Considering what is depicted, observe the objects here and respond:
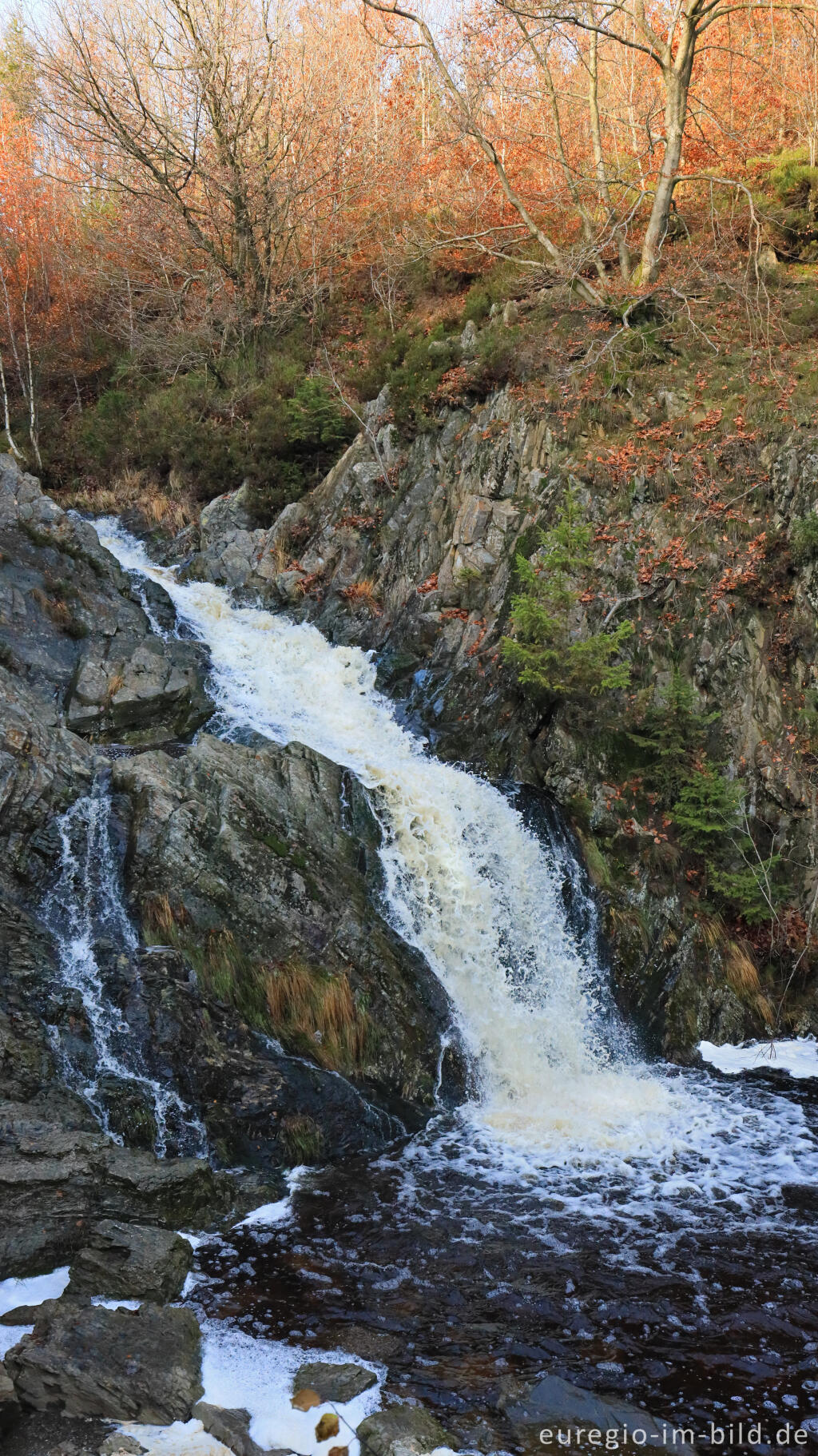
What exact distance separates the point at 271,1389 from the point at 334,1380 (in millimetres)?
325

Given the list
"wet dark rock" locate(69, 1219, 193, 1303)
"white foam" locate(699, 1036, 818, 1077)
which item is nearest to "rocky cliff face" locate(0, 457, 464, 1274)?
"wet dark rock" locate(69, 1219, 193, 1303)

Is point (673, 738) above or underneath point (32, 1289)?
above

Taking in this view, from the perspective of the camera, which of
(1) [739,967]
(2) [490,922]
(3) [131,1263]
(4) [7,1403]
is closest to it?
(4) [7,1403]

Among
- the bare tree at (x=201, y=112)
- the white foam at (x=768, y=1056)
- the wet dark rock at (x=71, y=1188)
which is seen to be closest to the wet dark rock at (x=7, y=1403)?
the wet dark rock at (x=71, y=1188)

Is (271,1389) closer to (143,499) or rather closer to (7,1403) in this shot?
(7,1403)

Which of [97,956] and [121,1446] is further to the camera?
[97,956]

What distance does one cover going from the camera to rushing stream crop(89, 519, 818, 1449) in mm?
4965

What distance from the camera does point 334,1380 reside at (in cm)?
457

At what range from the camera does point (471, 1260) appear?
19.3ft

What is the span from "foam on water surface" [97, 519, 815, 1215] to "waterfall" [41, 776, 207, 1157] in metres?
2.12

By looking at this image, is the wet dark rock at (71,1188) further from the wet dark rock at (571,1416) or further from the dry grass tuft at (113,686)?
the dry grass tuft at (113,686)

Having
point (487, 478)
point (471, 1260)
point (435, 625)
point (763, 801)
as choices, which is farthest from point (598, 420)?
point (471, 1260)

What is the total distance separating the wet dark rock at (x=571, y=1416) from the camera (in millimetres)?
4266

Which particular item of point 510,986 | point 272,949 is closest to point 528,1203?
point 510,986
